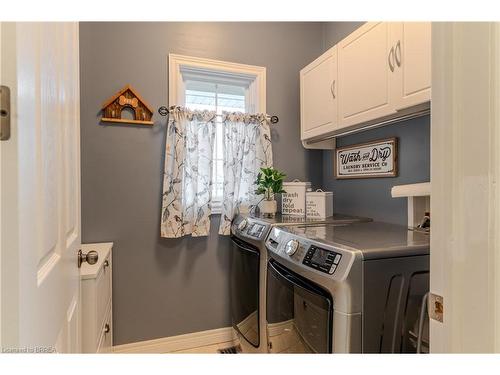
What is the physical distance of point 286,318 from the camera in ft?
4.41

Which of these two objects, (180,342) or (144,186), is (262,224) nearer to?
(144,186)

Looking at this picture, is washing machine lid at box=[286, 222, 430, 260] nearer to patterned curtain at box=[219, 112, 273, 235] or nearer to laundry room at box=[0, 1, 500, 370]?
laundry room at box=[0, 1, 500, 370]

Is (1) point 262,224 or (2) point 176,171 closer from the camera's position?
(1) point 262,224

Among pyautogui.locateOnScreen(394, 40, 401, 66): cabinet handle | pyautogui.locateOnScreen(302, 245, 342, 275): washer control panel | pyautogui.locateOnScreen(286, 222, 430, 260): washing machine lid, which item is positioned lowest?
pyautogui.locateOnScreen(302, 245, 342, 275): washer control panel

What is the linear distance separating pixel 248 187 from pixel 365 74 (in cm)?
115

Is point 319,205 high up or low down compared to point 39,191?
down

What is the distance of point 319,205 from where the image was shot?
76.2 inches

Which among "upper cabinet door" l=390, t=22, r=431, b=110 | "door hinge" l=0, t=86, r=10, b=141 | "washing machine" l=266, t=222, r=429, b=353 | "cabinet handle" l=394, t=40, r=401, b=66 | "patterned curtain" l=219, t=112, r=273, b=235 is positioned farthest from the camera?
"patterned curtain" l=219, t=112, r=273, b=235

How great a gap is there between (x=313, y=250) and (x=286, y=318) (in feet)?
1.46

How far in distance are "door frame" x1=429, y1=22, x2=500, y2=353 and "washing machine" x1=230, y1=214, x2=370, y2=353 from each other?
111 centimetres

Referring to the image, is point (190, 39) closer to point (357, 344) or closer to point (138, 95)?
point (138, 95)

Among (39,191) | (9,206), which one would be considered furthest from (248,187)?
(9,206)

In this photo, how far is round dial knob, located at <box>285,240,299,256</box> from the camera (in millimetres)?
1242

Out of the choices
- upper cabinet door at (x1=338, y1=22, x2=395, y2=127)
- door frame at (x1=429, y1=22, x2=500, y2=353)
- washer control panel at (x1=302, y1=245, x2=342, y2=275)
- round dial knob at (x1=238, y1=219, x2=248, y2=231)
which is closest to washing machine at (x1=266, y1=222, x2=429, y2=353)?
washer control panel at (x1=302, y1=245, x2=342, y2=275)
